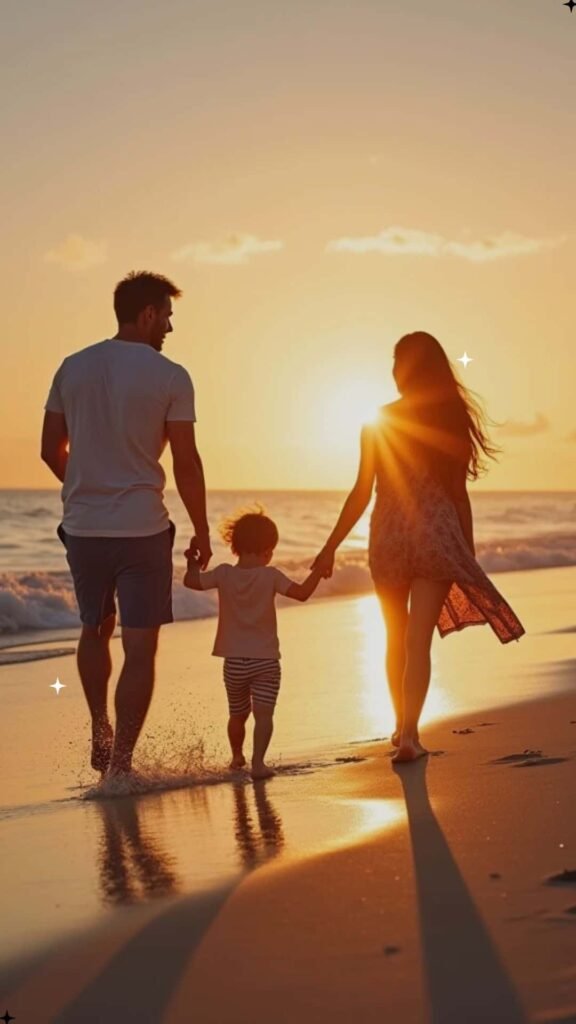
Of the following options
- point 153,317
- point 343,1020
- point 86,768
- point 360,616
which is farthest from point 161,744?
point 360,616

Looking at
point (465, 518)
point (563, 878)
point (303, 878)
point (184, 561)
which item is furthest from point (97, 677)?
point (184, 561)

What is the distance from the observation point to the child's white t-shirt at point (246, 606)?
640cm

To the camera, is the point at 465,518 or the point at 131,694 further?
the point at 465,518

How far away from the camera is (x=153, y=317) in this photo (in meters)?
5.96

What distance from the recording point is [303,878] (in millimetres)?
3824

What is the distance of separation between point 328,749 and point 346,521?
3.76 ft

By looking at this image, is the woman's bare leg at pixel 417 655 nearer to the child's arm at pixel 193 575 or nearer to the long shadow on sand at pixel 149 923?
the child's arm at pixel 193 575

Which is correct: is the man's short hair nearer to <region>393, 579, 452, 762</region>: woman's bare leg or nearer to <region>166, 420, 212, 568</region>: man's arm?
<region>166, 420, 212, 568</region>: man's arm

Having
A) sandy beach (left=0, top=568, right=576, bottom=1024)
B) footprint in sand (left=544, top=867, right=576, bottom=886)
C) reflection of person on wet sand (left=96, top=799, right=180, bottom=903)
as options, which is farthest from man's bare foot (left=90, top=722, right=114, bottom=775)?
footprint in sand (left=544, top=867, right=576, bottom=886)

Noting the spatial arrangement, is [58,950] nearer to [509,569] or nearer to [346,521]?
[346,521]

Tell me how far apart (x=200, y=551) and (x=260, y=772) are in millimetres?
984

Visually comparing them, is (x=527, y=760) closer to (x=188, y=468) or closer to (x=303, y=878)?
(x=188, y=468)

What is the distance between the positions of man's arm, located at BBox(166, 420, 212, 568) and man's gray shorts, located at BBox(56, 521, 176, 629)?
130 mm

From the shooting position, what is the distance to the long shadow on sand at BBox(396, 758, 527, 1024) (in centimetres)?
280
